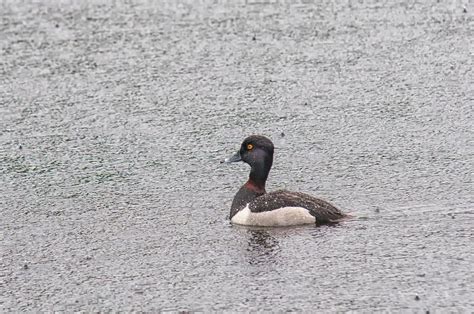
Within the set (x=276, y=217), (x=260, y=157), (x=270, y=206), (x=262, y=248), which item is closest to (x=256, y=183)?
(x=260, y=157)

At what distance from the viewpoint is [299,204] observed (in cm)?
1328

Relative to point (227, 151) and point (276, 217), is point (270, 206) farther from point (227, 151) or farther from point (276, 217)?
point (227, 151)

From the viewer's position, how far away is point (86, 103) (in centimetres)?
1930

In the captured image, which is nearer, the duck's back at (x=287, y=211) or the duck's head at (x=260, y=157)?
the duck's back at (x=287, y=211)

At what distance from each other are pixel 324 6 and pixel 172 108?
7.79 metres

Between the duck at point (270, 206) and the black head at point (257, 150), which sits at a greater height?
the black head at point (257, 150)

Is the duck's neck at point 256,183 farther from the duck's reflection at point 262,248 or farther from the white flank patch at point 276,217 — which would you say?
the duck's reflection at point 262,248

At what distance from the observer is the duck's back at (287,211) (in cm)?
1318

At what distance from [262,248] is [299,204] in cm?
96

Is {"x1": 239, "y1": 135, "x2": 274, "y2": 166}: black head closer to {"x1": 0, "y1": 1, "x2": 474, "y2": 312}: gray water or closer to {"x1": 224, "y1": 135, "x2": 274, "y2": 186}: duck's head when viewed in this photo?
{"x1": 224, "y1": 135, "x2": 274, "y2": 186}: duck's head

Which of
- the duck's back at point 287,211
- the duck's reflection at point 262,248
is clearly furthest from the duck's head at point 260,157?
the duck's reflection at point 262,248

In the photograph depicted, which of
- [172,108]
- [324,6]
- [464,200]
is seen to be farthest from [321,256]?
[324,6]

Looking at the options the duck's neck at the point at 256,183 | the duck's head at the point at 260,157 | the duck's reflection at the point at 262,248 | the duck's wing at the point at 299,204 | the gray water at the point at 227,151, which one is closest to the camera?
the gray water at the point at 227,151

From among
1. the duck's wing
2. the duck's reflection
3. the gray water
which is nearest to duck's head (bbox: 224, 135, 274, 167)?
the duck's wing
